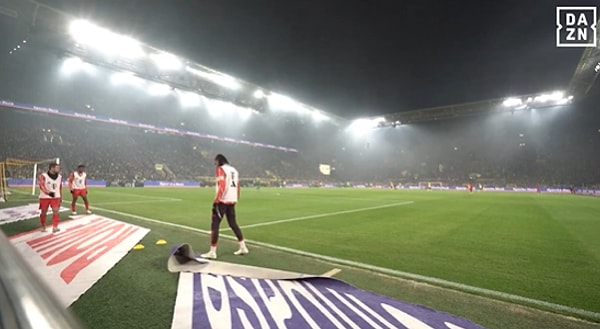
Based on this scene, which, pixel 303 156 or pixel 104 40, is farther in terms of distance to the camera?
pixel 303 156

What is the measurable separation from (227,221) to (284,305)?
340 centimetres

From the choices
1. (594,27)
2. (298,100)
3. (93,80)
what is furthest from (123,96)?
(594,27)

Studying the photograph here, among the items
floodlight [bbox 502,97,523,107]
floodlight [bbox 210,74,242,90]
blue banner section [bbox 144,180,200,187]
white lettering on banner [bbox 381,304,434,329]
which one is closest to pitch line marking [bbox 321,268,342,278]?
white lettering on banner [bbox 381,304,434,329]

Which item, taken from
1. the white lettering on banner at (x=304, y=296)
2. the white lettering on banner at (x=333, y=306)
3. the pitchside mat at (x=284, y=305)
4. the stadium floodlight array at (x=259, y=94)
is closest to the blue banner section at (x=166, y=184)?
the stadium floodlight array at (x=259, y=94)

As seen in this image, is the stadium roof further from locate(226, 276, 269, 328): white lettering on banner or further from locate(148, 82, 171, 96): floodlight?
locate(226, 276, 269, 328): white lettering on banner

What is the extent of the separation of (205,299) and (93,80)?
150 feet

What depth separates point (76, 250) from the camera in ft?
18.6

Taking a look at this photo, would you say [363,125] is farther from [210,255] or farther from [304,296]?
[304,296]

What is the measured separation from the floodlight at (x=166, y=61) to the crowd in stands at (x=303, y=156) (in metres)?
14.3

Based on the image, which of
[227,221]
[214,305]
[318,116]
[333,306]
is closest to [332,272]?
[333,306]

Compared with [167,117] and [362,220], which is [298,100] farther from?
[362,220]

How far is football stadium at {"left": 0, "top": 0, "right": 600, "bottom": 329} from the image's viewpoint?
130 inches

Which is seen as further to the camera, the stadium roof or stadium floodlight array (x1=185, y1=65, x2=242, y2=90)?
stadium floodlight array (x1=185, y1=65, x2=242, y2=90)

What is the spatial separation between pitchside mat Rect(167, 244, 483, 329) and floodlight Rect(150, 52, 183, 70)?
1370 inches
